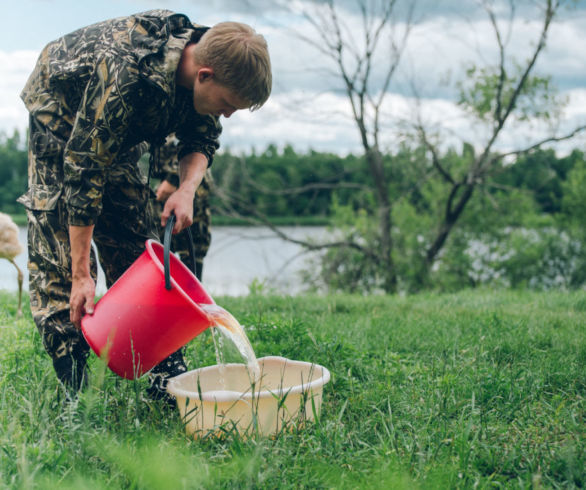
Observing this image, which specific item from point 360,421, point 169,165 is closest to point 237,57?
point 360,421

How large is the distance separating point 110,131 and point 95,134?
0.06 m

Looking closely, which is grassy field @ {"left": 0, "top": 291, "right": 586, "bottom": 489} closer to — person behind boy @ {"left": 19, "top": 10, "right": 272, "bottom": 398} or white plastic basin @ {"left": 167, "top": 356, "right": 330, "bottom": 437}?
white plastic basin @ {"left": 167, "top": 356, "right": 330, "bottom": 437}

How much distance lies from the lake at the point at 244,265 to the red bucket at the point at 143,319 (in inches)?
105

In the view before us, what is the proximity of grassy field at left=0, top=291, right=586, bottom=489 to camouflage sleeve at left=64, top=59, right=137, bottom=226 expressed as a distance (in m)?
0.75

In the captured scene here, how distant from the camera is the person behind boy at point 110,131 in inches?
88.7

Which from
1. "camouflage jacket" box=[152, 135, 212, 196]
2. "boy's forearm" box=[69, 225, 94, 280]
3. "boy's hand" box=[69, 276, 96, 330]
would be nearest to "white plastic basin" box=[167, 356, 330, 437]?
"boy's hand" box=[69, 276, 96, 330]

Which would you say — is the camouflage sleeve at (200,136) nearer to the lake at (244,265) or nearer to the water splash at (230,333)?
the water splash at (230,333)

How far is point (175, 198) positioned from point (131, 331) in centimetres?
65

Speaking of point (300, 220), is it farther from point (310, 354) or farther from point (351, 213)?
point (310, 354)

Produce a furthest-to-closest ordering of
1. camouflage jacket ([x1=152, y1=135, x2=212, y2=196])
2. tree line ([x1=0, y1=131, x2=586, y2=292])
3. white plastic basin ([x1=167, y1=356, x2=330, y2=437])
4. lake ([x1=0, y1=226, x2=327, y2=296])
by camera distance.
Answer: tree line ([x1=0, y1=131, x2=586, y2=292]), lake ([x1=0, y1=226, x2=327, y2=296]), camouflage jacket ([x1=152, y1=135, x2=212, y2=196]), white plastic basin ([x1=167, y1=356, x2=330, y2=437])

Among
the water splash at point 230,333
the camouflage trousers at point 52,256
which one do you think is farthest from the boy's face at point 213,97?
the water splash at point 230,333

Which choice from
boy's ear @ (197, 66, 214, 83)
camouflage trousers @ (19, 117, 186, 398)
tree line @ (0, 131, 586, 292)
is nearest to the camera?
boy's ear @ (197, 66, 214, 83)

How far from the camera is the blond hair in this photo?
224 cm

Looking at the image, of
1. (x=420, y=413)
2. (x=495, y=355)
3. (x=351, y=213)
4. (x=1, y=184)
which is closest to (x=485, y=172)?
A: (x=351, y=213)
